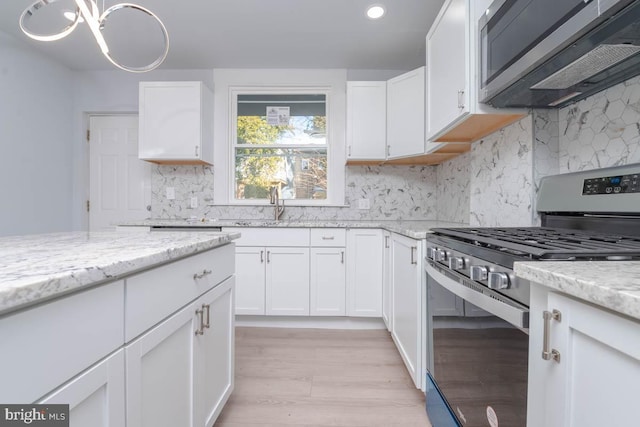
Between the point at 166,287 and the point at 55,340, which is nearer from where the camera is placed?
the point at 55,340

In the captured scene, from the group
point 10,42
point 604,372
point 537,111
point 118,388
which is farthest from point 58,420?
point 10,42

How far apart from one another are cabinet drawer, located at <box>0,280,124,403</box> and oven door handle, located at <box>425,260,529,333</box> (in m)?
0.93

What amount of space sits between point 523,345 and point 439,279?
551 mm

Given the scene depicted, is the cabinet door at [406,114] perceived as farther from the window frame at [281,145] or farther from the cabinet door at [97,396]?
the cabinet door at [97,396]

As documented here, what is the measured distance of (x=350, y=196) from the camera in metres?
3.21

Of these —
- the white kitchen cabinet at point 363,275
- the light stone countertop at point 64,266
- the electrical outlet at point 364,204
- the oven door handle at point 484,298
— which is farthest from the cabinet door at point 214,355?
the electrical outlet at point 364,204

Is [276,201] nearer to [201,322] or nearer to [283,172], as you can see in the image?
[283,172]

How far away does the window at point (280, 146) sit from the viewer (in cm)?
324

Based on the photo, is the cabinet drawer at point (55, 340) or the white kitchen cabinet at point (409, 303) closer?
the cabinet drawer at point (55, 340)

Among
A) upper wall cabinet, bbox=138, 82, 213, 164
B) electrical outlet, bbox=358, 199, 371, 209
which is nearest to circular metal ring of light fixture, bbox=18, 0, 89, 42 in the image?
upper wall cabinet, bbox=138, 82, 213, 164

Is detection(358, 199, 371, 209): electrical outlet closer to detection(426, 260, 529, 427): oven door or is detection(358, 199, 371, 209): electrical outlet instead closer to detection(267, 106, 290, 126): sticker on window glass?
detection(267, 106, 290, 126): sticker on window glass

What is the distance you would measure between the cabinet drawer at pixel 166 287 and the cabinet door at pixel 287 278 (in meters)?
1.26

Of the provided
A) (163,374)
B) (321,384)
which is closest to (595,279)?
(163,374)

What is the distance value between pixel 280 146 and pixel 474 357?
2667 mm
